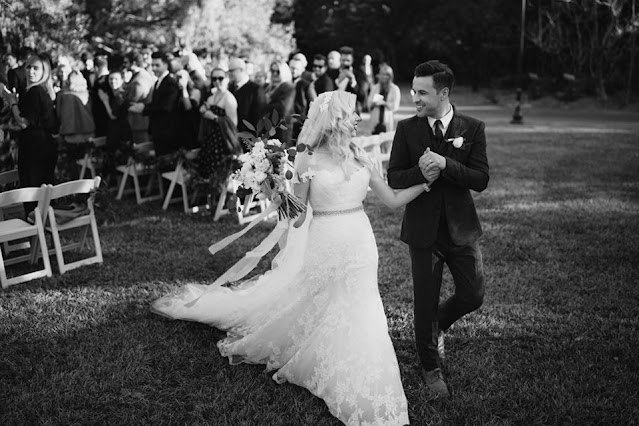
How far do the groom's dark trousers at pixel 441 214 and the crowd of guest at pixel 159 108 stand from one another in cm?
260

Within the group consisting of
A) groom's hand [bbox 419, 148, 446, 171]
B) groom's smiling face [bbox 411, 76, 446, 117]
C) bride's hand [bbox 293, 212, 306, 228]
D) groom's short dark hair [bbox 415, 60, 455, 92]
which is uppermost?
groom's short dark hair [bbox 415, 60, 455, 92]

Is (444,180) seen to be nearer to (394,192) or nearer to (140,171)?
(394,192)

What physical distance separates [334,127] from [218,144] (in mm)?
4698

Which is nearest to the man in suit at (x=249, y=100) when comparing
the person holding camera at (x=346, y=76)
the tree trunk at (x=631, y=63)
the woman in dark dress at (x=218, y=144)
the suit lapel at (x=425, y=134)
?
the woman in dark dress at (x=218, y=144)

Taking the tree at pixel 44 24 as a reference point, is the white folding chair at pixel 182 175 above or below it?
below

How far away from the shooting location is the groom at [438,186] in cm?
376

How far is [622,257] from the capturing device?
22.2 feet

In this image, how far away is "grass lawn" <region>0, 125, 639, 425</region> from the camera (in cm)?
394

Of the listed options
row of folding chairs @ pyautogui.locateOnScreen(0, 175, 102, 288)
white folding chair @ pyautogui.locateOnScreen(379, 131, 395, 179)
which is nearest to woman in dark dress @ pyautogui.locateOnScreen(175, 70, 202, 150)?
row of folding chairs @ pyautogui.locateOnScreen(0, 175, 102, 288)

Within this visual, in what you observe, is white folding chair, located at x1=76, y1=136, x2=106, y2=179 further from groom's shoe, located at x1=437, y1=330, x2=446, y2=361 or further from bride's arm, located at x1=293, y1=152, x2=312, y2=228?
groom's shoe, located at x1=437, y1=330, x2=446, y2=361

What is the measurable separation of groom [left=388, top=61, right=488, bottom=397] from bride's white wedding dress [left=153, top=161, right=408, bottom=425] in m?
0.30

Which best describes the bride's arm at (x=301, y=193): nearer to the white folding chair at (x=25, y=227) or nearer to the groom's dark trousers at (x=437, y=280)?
the groom's dark trousers at (x=437, y=280)

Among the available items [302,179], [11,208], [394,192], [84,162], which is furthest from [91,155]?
[394,192]

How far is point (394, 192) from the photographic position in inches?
162
